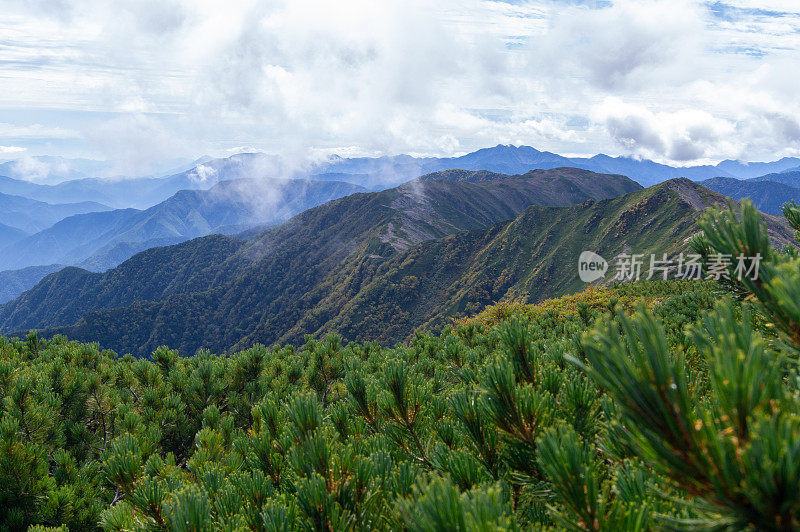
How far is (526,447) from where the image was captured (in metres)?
2.17

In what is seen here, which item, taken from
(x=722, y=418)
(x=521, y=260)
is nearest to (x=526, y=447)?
(x=722, y=418)

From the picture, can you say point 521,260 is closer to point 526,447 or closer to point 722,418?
point 526,447

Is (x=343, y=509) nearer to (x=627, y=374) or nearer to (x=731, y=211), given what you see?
(x=627, y=374)

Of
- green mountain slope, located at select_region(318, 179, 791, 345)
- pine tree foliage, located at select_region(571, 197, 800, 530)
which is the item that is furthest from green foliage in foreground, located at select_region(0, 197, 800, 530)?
green mountain slope, located at select_region(318, 179, 791, 345)

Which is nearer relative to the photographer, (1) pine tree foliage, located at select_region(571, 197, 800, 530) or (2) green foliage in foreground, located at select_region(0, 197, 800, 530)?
(1) pine tree foliage, located at select_region(571, 197, 800, 530)

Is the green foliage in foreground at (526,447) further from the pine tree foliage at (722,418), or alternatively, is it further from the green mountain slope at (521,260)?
the green mountain slope at (521,260)

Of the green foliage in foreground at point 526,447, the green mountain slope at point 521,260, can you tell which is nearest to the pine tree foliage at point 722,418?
the green foliage in foreground at point 526,447

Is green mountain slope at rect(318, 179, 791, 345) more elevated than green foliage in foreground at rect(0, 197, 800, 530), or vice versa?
green foliage in foreground at rect(0, 197, 800, 530)

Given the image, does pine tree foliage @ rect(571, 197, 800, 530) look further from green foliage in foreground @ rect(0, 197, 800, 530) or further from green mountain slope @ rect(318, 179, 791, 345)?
green mountain slope @ rect(318, 179, 791, 345)

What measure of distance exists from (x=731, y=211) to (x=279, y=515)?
2.82 meters

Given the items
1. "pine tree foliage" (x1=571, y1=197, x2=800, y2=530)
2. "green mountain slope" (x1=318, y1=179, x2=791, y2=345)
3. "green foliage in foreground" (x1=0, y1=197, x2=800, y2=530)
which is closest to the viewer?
"pine tree foliage" (x1=571, y1=197, x2=800, y2=530)

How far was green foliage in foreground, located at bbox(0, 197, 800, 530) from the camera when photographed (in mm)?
985

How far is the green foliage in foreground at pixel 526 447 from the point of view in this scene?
98cm

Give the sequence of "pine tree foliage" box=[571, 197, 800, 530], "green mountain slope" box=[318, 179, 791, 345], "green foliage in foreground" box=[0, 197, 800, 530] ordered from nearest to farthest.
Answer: "pine tree foliage" box=[571, 197, 800, 530]
"green foliage in foreground" box=[0, 197, 800, 530]
"green mountain slope" box=[318, 179, 791, 345]
